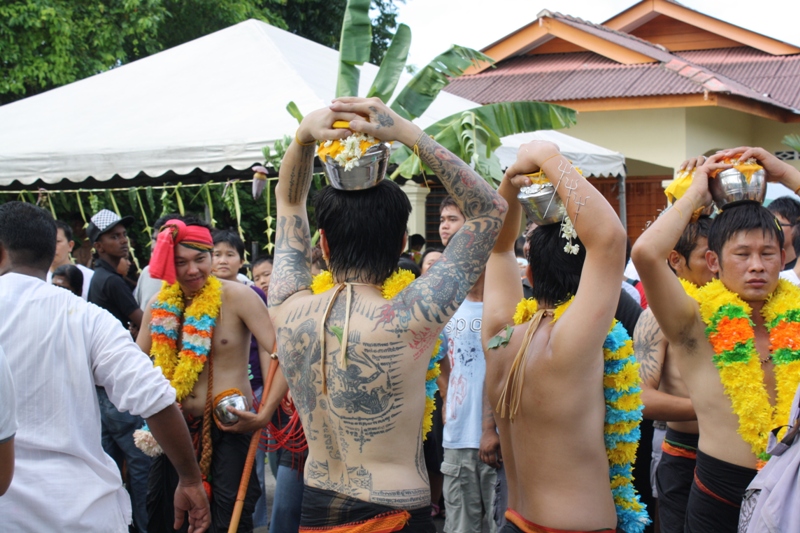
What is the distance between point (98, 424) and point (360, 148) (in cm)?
163

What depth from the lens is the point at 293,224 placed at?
335 cm

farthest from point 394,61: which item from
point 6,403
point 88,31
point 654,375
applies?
point 88,31

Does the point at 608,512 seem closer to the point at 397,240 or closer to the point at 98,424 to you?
the point at 397,240

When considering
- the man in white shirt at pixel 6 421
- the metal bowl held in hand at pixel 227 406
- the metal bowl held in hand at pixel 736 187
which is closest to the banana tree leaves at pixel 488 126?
the metal bowl held in hand at pixel 227 406

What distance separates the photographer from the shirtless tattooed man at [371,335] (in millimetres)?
2855

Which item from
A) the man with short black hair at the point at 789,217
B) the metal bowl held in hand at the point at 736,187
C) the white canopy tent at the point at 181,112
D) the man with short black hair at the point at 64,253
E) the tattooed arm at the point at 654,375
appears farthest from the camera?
the white canopy tent at the point at 181,112

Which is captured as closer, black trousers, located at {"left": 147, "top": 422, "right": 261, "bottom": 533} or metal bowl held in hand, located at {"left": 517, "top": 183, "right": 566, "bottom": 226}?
metal bowl held in hand, located at {"left": 517, "top": 183, "right": 566, "bottom": 226}

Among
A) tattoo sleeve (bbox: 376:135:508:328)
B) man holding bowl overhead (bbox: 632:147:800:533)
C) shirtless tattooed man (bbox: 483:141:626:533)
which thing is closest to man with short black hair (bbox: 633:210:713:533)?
man holding bowl overhead (bbox: 632:147:800:533)

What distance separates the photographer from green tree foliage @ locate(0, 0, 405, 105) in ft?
53.0

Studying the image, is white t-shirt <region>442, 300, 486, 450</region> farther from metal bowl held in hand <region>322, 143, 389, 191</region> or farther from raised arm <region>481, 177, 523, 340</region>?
metal bowl held in hand <region>322, 143, 389, 191</region>

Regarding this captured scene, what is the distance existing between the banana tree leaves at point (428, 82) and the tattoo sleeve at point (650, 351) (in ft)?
12.3

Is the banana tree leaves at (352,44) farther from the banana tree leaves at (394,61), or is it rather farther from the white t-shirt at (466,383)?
the white t-shirt at (466,383)

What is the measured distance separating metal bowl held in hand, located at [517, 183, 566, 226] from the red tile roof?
42.6 ft

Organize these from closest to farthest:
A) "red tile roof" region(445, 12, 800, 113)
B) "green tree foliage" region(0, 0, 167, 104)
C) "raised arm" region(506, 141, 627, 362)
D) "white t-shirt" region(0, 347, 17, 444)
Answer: "white t-shirt" region(0, 347, 17, 444)
"raised arm" region(506, 141, 627, 362)
"red tile roof" region(445, 12, 800, 113)
"green tree foliage" region(0, 0, 167, 104)
